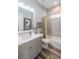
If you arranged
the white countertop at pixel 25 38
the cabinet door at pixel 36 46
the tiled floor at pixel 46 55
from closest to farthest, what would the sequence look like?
the tiled floor at pixel 46 55 < the white countertop at pixel 25 38 < the cabinet door at pixel 36 46

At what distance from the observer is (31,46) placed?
1.51 metres

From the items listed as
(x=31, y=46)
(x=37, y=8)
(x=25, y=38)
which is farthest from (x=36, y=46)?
(x=37, y=8)

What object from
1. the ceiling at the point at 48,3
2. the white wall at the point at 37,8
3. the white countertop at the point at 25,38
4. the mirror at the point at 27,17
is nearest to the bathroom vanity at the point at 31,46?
the white countertop at the point at 25,38

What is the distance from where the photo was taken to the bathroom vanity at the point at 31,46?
1.43m

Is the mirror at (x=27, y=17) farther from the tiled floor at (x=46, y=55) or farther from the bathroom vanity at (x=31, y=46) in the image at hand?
the tiled floor at (x=46, y=55)

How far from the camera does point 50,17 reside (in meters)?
1.36

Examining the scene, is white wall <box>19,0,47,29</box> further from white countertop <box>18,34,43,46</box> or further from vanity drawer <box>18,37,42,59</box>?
vanity drawer <box>18,37,42,59</box>

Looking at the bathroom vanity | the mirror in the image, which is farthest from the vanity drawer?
the mirror

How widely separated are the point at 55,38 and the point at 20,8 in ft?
2.46

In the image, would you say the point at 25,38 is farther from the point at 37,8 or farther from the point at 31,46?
the point at 37,8
